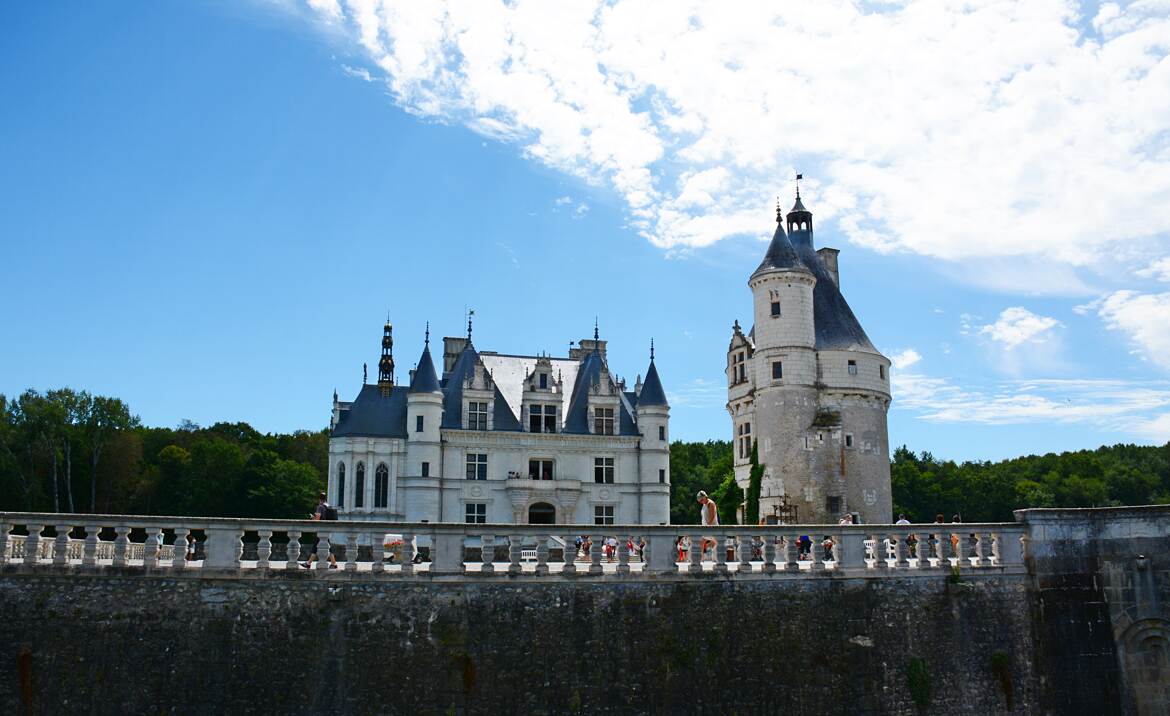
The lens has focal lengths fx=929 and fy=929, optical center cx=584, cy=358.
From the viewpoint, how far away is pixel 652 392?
153 ft

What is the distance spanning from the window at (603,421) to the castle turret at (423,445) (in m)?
7.68

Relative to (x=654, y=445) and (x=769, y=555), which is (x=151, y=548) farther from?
(x=654, y=445)

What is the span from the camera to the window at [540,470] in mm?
45125

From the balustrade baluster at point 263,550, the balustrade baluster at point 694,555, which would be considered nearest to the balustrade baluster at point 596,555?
the balustrade baluster at point 694,555

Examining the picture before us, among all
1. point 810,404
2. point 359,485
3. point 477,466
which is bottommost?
point 359,485

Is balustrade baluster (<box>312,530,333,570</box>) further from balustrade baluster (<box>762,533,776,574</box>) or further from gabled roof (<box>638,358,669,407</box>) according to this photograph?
gabled roof (<box>638,358,669,407</box>)

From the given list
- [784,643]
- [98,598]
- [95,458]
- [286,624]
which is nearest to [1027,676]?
[784,643]

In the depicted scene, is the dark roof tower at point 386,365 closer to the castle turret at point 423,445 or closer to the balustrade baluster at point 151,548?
the castle turret at point 423,445

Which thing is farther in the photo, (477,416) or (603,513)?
(603,513)

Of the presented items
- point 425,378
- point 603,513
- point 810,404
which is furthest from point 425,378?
point 810,404

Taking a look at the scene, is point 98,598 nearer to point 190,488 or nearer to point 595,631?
point 595,631

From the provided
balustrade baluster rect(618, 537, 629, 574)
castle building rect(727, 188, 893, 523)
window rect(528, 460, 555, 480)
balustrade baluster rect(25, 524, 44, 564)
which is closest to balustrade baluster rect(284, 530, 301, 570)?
balustrade baluster rect(25, 524, 44, 564)

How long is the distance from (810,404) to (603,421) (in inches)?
539

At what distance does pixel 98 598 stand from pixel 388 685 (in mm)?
4493
